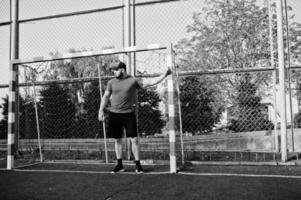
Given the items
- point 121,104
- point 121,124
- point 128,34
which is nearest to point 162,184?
point 121,124

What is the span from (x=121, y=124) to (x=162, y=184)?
56.2 inches

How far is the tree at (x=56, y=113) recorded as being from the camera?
6.92m

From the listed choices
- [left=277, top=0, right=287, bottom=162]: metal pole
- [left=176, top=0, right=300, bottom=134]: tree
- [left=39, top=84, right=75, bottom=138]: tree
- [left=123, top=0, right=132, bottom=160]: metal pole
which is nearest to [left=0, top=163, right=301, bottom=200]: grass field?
[left=277, top=0, right=287, bottom=162]: metal pole

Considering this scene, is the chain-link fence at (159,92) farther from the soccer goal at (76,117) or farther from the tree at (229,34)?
the tree at (229,34)

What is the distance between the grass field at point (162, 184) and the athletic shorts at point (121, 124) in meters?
0.62

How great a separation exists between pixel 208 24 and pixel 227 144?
14478 mm

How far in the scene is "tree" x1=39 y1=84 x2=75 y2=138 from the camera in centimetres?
692

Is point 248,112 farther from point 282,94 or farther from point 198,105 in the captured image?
point 282,94

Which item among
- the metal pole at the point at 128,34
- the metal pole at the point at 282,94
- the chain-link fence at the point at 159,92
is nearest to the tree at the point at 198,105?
the chain-link fence at the point at 159,92

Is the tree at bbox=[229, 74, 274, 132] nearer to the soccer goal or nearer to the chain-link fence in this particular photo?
the chain-link fence

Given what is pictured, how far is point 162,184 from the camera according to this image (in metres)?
3.10

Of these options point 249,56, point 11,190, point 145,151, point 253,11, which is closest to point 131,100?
point 145,151

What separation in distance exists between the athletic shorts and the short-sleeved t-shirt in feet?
0.26

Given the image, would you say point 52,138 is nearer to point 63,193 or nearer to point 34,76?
point 34,76
